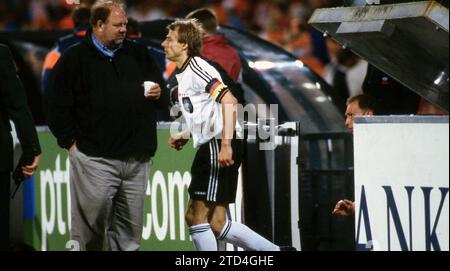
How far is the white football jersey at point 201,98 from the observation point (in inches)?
329

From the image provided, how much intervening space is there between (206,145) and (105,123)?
74 centimetres

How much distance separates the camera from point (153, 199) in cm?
967

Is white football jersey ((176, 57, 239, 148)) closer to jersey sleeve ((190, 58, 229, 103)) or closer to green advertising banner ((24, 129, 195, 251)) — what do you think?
jersey sleeve ((190, 58, 229, 103))

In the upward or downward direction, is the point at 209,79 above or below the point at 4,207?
above

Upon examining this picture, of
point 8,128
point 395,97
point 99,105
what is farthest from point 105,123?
point 395,97

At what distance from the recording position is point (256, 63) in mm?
11641

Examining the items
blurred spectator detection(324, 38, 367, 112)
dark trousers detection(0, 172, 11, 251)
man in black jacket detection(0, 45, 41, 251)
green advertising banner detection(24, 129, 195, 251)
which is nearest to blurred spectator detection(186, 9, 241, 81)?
green advertising banner detection(24, 129, 195, 251)

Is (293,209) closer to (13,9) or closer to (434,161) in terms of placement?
(434,161)

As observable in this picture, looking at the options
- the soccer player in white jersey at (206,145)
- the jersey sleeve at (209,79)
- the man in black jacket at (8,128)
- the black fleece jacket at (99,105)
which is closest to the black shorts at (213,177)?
the soccer player in white jersey at (206,145)

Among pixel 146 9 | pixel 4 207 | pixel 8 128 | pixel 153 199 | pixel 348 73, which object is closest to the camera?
pixel 4 207

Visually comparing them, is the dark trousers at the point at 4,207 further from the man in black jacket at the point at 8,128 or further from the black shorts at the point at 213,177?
the black shorts at the point at 213,177

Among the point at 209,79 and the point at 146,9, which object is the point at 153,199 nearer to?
the point at 209,79

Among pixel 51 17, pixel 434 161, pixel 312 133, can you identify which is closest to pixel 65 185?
pixel 312 133

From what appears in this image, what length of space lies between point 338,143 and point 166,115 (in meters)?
1.59
